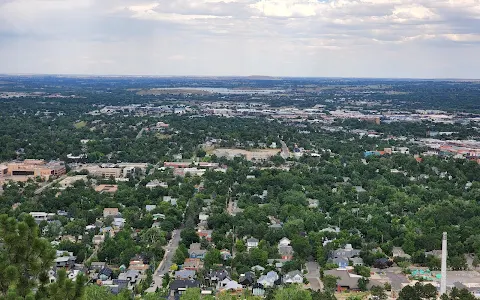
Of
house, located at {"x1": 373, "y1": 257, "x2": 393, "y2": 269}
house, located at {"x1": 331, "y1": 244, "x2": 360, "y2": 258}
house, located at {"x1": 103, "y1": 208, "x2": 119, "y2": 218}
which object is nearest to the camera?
house, located at {"x1": 373, "y1": 257, "x2": 393, "y2": 269}

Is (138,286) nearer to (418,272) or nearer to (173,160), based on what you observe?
(418,272)

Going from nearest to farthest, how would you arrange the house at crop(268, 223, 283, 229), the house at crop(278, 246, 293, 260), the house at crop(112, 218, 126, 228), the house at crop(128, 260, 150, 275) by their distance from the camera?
the house at crop(128, 260, 150, 275) < the house at crop(278, 246, 293, 260) < the house at crop(268, 223, 283, 229) < the house at crop(112, 218, 126, 228)

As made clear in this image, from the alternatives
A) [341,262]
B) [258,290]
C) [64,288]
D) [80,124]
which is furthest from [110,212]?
[80,124]

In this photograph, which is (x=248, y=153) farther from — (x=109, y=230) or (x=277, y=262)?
(x=277, y=262)

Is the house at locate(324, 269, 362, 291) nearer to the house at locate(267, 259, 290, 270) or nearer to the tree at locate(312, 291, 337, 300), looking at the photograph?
the tree at locate(312, 291, 337, 300)

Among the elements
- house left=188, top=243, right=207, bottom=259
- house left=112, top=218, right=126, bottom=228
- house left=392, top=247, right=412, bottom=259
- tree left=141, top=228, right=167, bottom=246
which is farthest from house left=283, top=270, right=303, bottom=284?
house left=112, top=218, right=126, bottom=228

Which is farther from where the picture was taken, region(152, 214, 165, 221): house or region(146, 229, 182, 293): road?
region(152, 214, 165, 221): house

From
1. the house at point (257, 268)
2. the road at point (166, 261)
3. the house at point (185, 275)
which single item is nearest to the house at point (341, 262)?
the house at point (257, 268)
